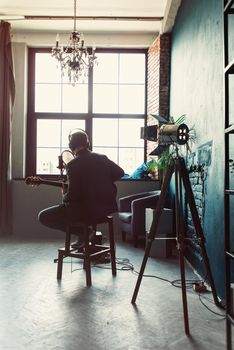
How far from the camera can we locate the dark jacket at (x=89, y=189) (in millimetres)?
3260

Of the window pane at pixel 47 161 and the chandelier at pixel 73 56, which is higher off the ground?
the chandelier at pixel 73 56

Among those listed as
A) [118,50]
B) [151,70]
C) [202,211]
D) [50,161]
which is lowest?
[202,211]

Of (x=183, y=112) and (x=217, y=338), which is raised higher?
(x=183, y=112)

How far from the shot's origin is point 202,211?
132 inches

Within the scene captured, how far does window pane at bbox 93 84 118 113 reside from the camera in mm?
6748

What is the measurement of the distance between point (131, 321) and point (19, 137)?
4.74 m

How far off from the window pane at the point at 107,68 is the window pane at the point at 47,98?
2.45ft

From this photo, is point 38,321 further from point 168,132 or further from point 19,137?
point 19,137

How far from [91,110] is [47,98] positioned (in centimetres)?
81

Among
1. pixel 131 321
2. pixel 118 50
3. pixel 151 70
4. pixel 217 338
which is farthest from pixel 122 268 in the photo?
pixel 118 50

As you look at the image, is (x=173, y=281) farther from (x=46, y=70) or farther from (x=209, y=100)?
(x=46, y=70)

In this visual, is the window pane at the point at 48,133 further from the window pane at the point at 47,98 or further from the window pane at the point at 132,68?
the window pane at the point at 132,68

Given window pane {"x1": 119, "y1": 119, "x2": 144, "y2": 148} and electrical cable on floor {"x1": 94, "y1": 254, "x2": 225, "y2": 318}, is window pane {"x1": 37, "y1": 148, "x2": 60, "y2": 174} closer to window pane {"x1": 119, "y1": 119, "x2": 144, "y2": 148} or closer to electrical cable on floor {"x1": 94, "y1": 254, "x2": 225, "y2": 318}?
window pane {"x1": 119, "y1": 119, "x2": 144, "y2": 148}

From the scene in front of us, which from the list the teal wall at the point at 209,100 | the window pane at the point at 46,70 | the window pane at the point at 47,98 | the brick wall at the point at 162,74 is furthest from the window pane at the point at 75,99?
the teal wall at the point at 209,100
